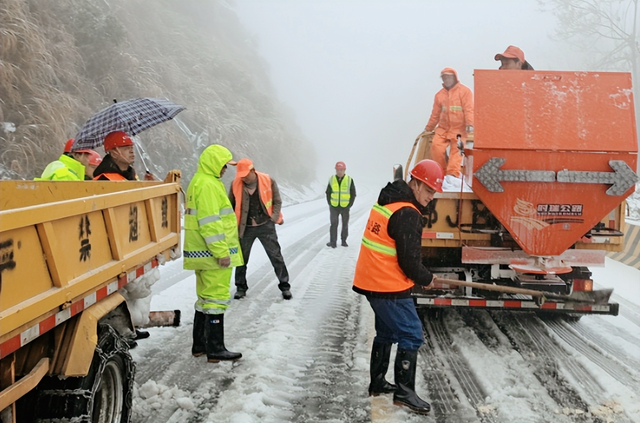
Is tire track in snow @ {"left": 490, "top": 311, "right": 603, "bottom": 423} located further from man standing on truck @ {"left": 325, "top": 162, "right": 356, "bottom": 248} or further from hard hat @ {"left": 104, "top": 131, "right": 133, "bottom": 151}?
man standing on truck @ {"left": 325, "top": 162, "right": 356, "bottom": 248}

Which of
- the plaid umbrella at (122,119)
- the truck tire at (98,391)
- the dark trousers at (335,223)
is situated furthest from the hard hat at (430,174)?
the dark trousers at (335,223)

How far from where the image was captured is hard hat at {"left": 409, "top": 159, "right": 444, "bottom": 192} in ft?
12.2

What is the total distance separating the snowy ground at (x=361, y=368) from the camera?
369 centimetres

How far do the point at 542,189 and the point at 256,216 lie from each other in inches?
146

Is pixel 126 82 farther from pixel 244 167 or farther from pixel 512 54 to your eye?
pixel 512 54

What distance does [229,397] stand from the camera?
3857 millimetres

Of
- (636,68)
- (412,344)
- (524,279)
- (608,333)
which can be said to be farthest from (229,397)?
(636,68)

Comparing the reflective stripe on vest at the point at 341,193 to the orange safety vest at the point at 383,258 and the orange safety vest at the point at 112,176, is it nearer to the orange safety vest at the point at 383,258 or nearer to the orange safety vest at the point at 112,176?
the orange safety vest at the point at 112,176

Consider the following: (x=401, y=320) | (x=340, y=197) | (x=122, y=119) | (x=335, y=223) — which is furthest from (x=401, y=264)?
(x=340, y=197)

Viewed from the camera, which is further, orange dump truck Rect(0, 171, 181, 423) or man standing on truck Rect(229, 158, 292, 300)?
man standing on truck Rect(229, 158, 292, 300)

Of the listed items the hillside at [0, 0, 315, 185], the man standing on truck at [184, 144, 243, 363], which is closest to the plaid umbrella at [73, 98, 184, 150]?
the man standing on truck at [184, 144, 243, 363]

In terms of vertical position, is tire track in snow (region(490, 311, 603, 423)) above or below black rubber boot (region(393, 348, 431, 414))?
below

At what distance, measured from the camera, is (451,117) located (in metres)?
6.69

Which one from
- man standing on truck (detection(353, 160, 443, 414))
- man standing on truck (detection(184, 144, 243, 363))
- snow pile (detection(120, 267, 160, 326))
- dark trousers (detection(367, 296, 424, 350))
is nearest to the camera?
snow pile (detection(120, 267, 160, 326))
